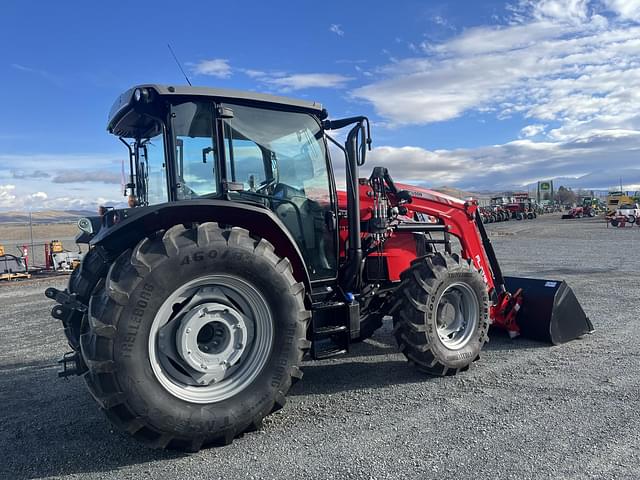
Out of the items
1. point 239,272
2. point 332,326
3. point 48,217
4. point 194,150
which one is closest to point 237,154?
point 194,150

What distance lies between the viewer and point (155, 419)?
3.25 m

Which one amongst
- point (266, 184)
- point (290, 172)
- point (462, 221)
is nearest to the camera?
point (266, 184)

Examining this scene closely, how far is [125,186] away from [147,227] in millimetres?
1594

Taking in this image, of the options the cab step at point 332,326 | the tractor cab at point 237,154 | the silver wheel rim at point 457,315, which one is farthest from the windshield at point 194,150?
the silver wheel rim at point 457,315

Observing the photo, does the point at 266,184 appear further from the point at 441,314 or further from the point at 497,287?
the point at 497,287

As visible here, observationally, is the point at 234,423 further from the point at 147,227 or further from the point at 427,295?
the point at 427,295

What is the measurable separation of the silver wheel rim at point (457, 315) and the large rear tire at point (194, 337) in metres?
1.87

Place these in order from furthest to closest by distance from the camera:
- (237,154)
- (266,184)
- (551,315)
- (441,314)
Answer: (551,315)
(441,314)
(266,184)
(237,154)

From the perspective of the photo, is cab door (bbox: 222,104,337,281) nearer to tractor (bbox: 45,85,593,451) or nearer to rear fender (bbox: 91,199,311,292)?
tractor (bbox: 45,85,593,451)

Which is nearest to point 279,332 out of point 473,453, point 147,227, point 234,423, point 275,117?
point 234,423

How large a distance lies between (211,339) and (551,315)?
4081mm

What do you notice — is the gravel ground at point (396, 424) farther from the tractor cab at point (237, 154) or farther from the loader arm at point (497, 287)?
the tractor cab at point (237, 154)

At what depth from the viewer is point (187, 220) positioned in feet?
12.3

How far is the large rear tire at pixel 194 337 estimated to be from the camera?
127 inches
